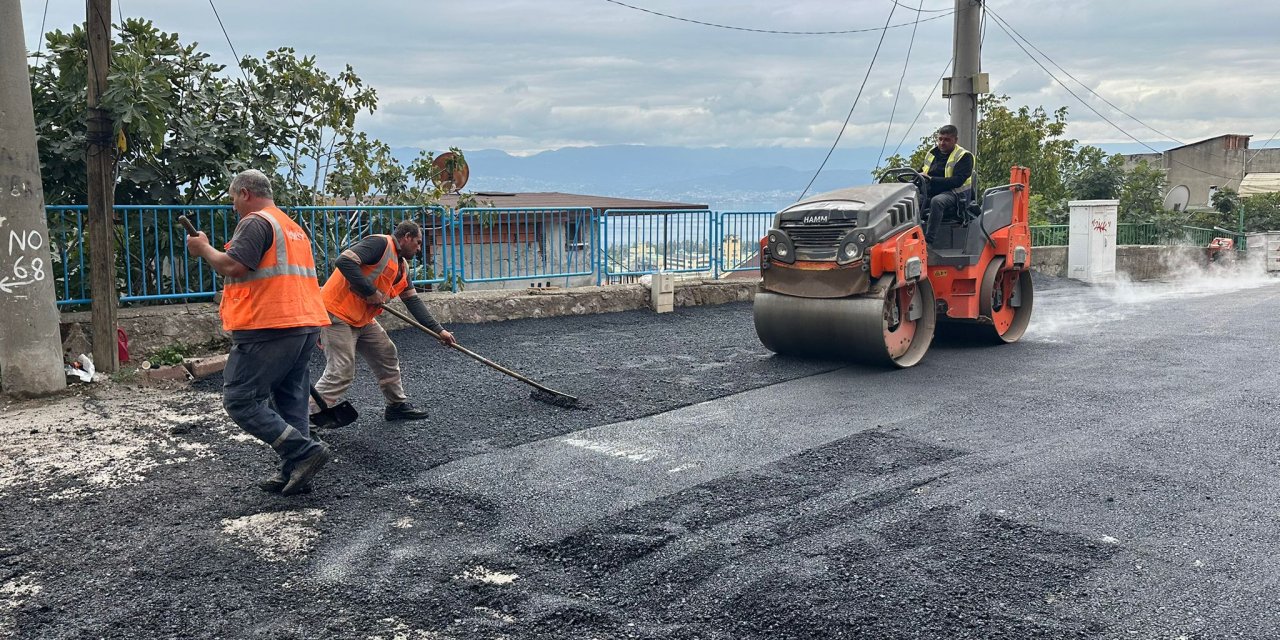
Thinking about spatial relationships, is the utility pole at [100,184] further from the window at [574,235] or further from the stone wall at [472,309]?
the window at [574,235]

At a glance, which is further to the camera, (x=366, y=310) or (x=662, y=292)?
(x=662, y=292)

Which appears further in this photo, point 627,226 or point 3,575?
point 627,226

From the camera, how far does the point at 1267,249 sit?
76.3 ft

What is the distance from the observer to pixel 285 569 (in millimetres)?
3934

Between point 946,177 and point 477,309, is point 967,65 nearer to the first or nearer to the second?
point 946,177

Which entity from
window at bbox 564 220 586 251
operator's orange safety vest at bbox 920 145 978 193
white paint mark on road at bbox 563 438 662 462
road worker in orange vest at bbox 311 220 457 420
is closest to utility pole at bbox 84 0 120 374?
road worker in orange vest at bbox 311 220 457 420

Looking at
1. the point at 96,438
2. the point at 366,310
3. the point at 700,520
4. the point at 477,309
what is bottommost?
the point at 700,520

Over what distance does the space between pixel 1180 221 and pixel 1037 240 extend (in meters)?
10.9

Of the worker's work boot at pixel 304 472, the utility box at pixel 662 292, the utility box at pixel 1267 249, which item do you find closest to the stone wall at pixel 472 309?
the utility box at pixel 662 292

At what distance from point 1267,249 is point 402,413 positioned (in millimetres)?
23904

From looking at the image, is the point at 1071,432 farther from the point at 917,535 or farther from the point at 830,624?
the point at 830,624

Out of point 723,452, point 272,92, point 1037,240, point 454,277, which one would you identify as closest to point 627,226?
point 454,277

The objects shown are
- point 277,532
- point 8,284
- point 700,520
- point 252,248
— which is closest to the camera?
point 277,532

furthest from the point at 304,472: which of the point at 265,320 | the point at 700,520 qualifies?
the point at 700,520
